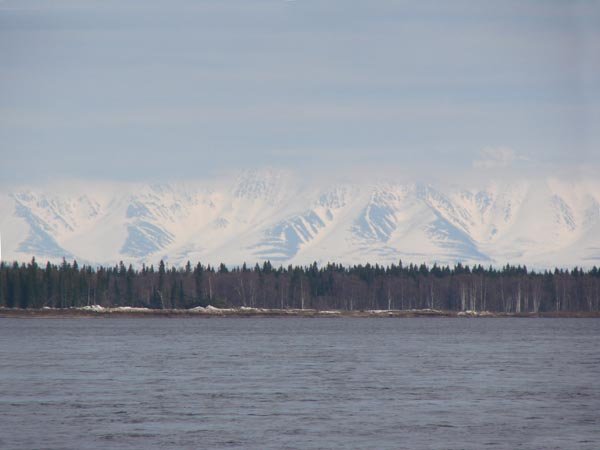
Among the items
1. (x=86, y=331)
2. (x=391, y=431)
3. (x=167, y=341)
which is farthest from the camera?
(x=86, y=331)

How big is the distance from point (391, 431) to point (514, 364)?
1628 inches

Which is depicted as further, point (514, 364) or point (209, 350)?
point (209, 350)

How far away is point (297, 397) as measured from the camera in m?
70.3

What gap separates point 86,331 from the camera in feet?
542

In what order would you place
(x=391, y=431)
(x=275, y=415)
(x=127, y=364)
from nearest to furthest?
(x=391, y=431) → (x=275, y=415) → (x=127, y=364)

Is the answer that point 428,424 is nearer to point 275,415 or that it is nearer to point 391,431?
point 391,431

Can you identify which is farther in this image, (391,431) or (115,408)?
(115,408)

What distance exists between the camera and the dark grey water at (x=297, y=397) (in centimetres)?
5512

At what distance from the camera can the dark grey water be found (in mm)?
55125

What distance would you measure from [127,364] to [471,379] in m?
27.3

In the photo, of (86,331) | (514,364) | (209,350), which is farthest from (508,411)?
(86,331)

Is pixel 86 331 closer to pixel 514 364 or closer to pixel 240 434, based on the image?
pixel 514 364

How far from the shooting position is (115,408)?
64.4 metres

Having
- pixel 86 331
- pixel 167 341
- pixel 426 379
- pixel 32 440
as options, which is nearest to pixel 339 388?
pixel 426 379
